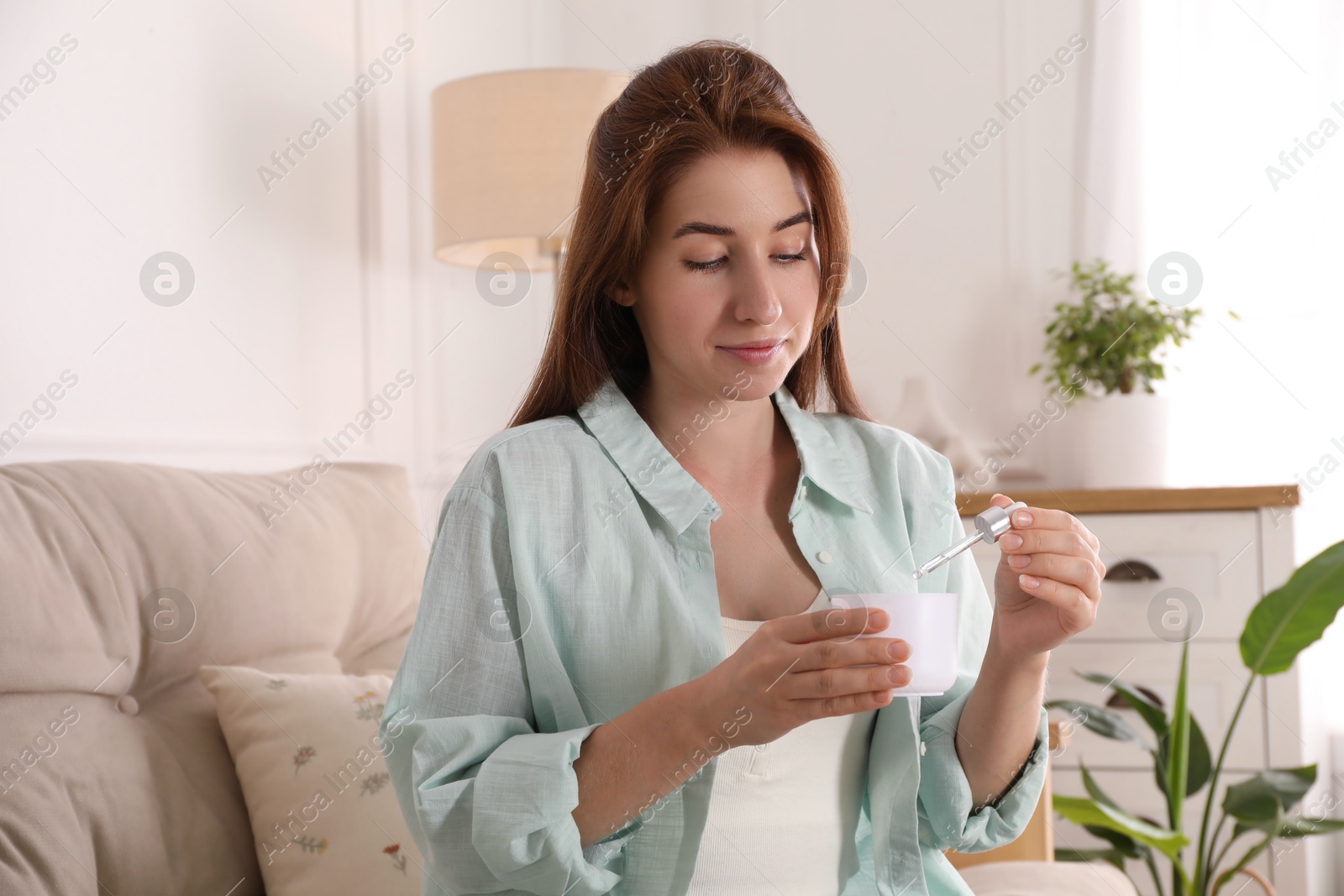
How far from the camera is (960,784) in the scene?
1.23m

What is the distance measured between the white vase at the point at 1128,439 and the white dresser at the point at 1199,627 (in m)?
0.41

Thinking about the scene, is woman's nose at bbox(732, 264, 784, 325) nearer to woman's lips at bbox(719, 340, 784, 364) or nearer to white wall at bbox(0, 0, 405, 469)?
woman's lips at bbox(719, 340, 784, 364)

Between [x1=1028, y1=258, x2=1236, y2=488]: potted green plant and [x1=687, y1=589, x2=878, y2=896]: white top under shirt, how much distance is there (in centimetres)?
200

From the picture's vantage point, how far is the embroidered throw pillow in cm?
141

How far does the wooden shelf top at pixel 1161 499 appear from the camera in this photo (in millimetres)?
2420

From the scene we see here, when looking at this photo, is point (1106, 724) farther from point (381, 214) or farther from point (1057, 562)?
point (381, 214)

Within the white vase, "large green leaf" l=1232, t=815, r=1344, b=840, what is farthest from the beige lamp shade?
"large green leaf" l=1232, t=815, r=1344, b=840

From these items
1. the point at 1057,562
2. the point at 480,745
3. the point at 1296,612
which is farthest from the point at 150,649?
the point at 1296,612

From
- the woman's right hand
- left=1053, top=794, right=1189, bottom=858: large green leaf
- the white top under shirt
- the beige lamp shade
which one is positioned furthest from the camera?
the beige lamp shade

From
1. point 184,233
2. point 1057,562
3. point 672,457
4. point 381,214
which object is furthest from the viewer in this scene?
point 381,214

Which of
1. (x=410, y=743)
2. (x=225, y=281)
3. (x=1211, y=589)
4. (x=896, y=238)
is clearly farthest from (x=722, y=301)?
(x=896, y=238)

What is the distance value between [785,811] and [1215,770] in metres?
1.59

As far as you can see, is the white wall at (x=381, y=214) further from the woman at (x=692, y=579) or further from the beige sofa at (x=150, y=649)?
the woman at (x=692, y=579)

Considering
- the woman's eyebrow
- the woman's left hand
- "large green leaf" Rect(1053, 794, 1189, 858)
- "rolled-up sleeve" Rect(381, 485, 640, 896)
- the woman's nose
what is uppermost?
the woman's eyebrow
